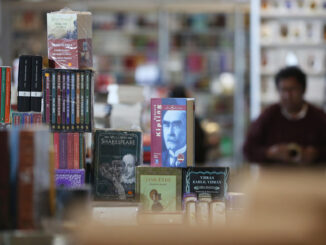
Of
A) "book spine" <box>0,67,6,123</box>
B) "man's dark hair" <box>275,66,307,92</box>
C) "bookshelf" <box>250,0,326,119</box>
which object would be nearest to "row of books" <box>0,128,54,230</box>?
"book spine" <box>0,67,6,123</box>

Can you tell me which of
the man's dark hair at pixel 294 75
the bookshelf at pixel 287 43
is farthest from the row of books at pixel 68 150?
the bookshelf at pixel 287 43

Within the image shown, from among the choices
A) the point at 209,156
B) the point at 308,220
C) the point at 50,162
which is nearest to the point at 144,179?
the point at 50,162

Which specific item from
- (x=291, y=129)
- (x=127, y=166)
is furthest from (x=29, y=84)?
(x=291, y=129)

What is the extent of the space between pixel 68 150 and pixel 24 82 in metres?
0.38

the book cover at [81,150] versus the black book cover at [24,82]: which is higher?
the black book cover at [24,82]

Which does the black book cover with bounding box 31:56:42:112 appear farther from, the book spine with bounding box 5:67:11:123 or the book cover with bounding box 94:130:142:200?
the book cover with bounding box 94:130:142:200

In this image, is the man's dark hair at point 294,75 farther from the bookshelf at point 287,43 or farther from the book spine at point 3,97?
the book spine at point 3,97

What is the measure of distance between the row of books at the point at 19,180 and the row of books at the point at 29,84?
1006mm

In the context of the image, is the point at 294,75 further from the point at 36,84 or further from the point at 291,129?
the point at 36,84

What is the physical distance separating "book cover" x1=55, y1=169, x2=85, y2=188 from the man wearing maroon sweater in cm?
276

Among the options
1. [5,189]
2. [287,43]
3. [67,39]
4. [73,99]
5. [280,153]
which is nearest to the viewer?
[5,189]

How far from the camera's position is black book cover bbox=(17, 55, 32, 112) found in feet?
8.62

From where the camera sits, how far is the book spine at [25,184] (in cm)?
161

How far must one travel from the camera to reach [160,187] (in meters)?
2.46
